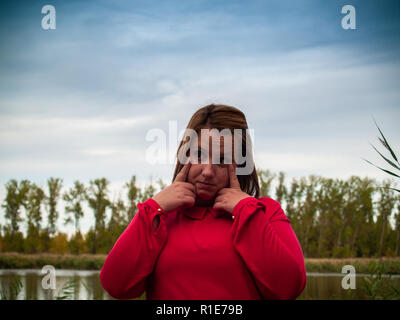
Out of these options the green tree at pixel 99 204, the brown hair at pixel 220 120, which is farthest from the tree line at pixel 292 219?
the brown hair at pixel 220 120

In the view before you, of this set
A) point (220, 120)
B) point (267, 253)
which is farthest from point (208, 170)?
point (267, 253)

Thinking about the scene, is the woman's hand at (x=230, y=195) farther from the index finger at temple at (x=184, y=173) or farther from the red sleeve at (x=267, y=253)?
the index finger at temple at (x=184, y=173)

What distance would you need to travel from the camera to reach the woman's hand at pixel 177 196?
5.39 ft

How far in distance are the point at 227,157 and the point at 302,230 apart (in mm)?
32157

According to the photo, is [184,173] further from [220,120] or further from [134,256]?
[134,256]

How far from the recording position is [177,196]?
A: 5.44ft

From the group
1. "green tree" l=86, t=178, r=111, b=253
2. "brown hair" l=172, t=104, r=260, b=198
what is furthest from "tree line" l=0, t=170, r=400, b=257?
"brown hair" l=172, t=104, r=260, b=198

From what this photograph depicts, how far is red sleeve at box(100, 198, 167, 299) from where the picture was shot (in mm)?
1550

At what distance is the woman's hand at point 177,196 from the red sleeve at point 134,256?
0.07 metres

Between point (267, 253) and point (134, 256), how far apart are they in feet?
1.59

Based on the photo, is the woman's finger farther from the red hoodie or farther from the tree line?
the tree line

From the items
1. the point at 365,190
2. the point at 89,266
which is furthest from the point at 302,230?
the point at 89,266
